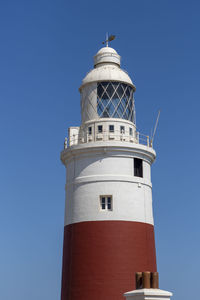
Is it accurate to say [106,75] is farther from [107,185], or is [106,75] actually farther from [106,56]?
[107,185]

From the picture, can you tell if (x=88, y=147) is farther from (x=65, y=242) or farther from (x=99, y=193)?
(x=65, y=242)

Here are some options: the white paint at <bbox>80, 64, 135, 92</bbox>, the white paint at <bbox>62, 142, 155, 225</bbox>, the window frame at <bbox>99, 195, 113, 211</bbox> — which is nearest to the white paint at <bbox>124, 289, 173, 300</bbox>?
the white paint at <bbox>62, 142, 155, 225</bbox>

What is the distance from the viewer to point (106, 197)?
20781 mm

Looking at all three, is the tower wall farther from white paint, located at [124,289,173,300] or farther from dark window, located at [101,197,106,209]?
white paint, located at [124,289,173,300]

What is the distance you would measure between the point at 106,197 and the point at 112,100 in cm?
555

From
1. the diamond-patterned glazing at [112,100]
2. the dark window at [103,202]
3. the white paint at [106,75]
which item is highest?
the white paint at [106,75]

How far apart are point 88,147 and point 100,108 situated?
2.80 meters

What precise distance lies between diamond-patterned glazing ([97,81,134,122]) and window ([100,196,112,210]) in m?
4.63

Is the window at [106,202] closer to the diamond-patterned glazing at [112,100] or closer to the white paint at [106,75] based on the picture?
the diamond-patterned glazing at [112,100]

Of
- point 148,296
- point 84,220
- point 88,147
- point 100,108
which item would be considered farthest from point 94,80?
point 148,296

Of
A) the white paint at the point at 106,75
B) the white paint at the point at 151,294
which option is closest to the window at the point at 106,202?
the white paint at the point at 106,75

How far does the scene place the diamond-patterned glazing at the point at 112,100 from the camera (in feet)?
75.3

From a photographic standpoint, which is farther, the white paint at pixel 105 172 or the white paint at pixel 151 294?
the white paint at pixel 105 172

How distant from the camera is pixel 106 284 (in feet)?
63.6
